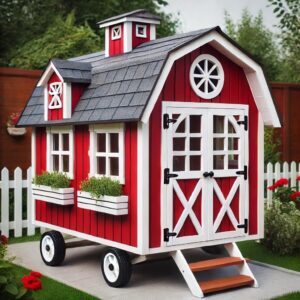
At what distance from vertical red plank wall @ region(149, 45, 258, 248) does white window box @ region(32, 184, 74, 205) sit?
149 centimetres

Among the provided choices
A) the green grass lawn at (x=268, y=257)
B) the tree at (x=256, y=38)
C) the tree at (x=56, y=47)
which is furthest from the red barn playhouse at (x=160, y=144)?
the tree at (x=256, y=38)

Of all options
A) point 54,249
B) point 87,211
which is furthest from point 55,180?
point 54,249

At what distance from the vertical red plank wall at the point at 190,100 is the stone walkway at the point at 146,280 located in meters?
0.58

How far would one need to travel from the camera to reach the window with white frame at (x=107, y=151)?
6.93 m

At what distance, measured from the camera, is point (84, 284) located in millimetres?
7184

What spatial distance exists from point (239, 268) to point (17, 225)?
4.44 m

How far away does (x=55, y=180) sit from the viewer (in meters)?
7.89

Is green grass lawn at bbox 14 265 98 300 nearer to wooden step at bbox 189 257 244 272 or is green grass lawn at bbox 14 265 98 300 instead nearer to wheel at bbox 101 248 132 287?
wheel at bbox 101 248 132 287

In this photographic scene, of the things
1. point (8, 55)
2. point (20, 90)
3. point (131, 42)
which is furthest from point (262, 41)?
point (131, 42)

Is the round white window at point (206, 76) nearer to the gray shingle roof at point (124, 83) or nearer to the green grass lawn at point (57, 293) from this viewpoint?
the gray shingle roof at point (124, 83)

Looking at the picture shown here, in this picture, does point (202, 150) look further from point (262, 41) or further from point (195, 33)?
point (262, 41)

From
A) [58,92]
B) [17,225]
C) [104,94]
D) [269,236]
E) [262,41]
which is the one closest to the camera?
[104,94]

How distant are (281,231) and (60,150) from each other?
3206mm

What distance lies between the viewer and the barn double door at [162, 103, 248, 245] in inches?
270
